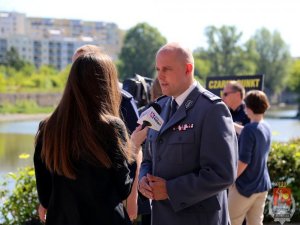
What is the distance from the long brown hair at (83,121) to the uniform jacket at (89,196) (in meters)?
0.04

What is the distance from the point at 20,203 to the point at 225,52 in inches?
3261

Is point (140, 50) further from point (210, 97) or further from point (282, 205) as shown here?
point (210, 97)

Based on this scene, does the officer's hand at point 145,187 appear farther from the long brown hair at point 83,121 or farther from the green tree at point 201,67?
the green tree at point 201,67

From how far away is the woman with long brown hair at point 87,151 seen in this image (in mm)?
2545

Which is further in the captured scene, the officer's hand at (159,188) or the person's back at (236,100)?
the person's back at (236,100)

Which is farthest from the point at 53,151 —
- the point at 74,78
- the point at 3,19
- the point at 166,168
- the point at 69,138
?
the point at 3,19

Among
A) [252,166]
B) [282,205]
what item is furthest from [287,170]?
[252,166]

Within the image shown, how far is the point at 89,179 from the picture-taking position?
256cm

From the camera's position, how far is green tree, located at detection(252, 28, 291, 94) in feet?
278

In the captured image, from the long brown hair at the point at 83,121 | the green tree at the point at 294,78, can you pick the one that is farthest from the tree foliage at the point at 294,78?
the long brown hair at the point at 83,121

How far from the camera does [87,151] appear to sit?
2.53 meters

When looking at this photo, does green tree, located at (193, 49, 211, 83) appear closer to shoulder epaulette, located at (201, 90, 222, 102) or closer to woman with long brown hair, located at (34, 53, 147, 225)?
shoulder epaulette, located at (201, 90, 222, 102)

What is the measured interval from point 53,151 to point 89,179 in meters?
0.23

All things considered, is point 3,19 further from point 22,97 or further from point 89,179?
point 89,179
